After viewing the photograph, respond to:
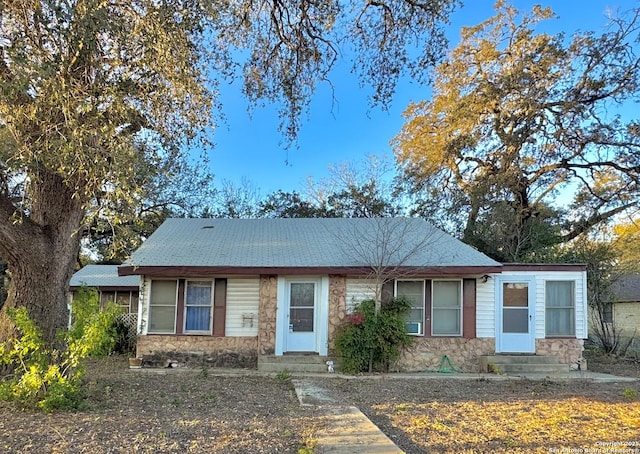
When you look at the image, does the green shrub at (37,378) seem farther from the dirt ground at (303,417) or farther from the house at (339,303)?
the house at (339,303)

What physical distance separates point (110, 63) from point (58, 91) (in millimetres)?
995

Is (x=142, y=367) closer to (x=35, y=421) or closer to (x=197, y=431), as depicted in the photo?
(x=35, y=421)

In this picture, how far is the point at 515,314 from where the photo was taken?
471 inches

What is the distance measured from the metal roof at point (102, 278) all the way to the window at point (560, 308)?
12152 mm

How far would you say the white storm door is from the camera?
1195 cm

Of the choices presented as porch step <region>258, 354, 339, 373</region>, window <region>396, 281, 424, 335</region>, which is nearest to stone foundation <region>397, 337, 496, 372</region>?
window <region>396, 281, 424, 335</region>

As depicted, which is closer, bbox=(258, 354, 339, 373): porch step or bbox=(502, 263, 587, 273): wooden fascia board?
bbox=(258, 354, 339, 373): porch step

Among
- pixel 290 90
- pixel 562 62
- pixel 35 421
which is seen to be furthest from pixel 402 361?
pixel 562 62

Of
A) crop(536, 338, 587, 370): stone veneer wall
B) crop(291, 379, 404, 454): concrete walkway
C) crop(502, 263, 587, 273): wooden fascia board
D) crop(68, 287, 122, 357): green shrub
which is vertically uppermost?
crop(502, 263, 587, 273): wooden fascia board

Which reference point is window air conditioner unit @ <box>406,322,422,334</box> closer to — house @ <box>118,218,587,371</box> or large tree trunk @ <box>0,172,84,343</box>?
house @ <box>118,218,587,371</box>

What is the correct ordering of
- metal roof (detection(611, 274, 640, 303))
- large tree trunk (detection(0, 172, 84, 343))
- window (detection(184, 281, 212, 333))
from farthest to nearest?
metal roof (detection(611, 274, 640, 303)) → window (detection(184, 281, 212, 333)) → large tree trunk (detection(0, 172, 84, 343))

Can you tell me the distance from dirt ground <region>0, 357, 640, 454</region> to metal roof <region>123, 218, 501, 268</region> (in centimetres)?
299

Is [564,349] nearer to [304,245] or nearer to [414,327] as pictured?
[414,327]

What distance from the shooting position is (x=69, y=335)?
6531mm
